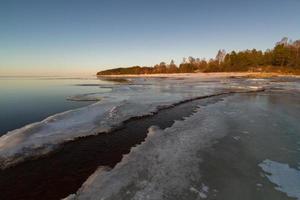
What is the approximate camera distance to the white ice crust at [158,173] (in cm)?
474

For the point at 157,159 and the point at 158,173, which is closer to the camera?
the point at 158,173

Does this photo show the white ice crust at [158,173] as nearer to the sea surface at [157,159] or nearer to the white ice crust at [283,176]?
the sea surface at [157,159]

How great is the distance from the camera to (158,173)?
18.6ft

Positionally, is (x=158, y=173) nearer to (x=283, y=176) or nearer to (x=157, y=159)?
(x=157, y=159)

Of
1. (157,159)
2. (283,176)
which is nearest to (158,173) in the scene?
(157,159)

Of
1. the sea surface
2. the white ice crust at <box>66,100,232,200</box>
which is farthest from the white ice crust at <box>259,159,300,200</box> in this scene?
the white ice crust at <box>66,100,232,200</box>

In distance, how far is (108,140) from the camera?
28.0 feet

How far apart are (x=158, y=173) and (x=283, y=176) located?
2.85 m

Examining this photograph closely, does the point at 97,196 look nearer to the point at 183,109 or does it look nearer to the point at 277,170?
the point at 277,170

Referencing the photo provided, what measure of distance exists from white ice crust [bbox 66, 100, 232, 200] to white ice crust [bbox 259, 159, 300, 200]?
5.16ft

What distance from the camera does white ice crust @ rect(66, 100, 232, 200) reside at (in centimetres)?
474

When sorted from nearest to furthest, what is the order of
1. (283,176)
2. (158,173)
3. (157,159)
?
(283,176) < (158,173) < (157,159)

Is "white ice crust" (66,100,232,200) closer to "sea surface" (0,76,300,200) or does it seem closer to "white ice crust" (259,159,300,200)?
"sea surface" (0,76,300,200)

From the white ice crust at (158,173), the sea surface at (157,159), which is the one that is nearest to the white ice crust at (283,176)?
the sea surface at (157,159)
